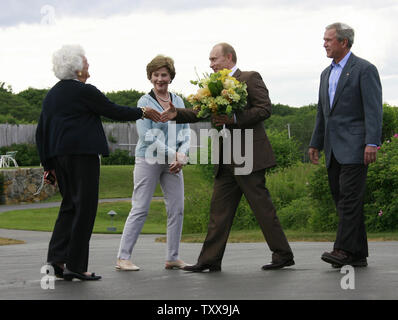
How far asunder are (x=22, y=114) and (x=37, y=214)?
30.8 meters

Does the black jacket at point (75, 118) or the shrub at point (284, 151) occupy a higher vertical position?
the black jacket at point (75, 118)

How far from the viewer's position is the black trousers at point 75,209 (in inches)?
281

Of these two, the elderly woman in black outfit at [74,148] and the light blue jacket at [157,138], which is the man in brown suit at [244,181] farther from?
the elderly woman in black outfit at [74,148]

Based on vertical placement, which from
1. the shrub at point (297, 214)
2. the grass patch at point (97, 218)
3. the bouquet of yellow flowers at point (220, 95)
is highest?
the bouquet of yellow flowers at point (220, 95)

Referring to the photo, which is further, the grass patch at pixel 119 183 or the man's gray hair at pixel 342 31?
the grass patch at pixel 119 183

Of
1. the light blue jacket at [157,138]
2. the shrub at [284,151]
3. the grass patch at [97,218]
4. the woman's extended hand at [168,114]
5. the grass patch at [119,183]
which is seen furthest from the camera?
the grass patch at [119,183]

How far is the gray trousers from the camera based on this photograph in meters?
8.15

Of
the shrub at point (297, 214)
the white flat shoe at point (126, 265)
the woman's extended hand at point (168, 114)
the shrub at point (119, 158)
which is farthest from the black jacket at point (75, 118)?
the shrub at point (119, 158)

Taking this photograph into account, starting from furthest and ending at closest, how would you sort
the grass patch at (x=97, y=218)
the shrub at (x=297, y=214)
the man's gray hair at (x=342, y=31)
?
the grass patch at (x=97, y=218)
the shrub at (x=297, y=214)
the man's gray hair at (x=342, y=31)

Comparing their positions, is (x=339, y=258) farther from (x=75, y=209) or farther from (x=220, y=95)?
(x=75, y=209)

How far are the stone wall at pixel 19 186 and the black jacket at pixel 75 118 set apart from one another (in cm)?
2418

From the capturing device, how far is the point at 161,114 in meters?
7.85

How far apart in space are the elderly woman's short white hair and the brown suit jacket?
49.0 inches

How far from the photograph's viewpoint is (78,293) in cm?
635
